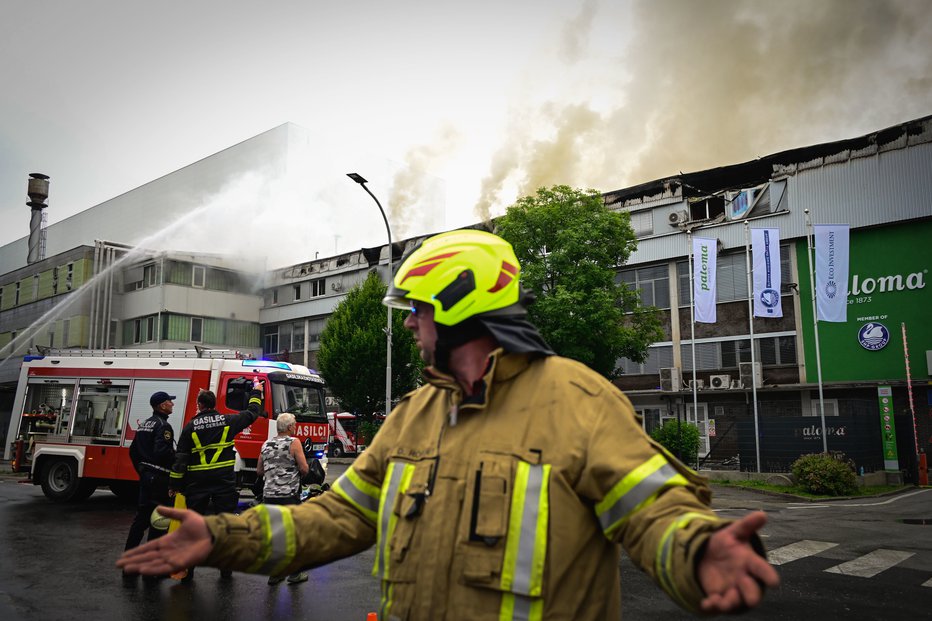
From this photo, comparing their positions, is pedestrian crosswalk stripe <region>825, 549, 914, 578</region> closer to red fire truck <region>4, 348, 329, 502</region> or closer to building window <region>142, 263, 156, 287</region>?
red fire truck <region>4, 348, 329, 502</region>

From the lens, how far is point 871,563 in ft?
30.2

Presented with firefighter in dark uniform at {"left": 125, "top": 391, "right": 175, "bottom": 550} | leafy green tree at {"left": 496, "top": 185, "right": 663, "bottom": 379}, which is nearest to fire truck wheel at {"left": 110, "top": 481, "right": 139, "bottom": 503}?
firefighter in dark uniform at {"left": 125, "top": 391, "right": 175, "bottom": 550}

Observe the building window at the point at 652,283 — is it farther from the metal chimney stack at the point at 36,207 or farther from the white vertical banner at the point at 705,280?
the metal chimney stack at the point at 36,207

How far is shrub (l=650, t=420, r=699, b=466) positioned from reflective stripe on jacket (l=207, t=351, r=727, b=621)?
24227 millimetres

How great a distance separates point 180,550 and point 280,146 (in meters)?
56.8

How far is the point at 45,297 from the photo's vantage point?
161ft

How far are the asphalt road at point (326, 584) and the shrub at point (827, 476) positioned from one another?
273 inches

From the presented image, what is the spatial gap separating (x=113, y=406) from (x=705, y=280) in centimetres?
2118

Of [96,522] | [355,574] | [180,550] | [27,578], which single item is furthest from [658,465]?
[96,522]

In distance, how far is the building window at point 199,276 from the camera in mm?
45281

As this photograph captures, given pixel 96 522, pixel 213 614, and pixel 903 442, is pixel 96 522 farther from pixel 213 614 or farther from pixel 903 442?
pixel 903 442

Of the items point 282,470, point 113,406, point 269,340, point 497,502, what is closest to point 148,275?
point 269,340

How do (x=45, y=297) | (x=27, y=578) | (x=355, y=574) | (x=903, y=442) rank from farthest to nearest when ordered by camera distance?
(x=45, y=297)
(x=903, y=442)
(x=355, y=574)
(x=27, y=578)

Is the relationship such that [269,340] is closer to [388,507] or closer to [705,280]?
[705,280]
